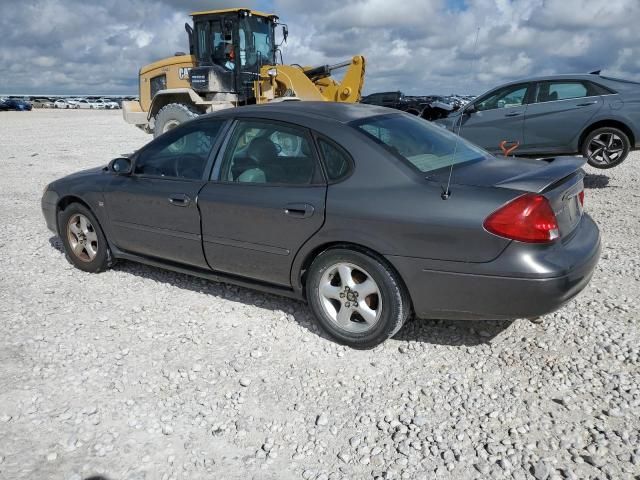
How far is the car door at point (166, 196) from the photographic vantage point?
13.3ft

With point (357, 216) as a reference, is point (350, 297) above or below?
below

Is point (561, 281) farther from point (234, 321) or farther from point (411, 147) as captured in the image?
point (234, 321)

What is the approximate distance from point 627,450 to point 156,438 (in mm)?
2240

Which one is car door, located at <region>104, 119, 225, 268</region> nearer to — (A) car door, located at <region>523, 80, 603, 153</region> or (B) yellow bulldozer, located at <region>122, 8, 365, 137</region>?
(A) car door, located at <region>523, 80, 603, 153</region>

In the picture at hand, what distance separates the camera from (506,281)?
292 cm

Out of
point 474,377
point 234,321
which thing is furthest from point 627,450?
point 234,321

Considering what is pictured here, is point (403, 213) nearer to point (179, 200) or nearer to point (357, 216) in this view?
point (357, 216)

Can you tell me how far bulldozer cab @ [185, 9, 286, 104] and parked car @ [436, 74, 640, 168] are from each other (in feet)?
18.2

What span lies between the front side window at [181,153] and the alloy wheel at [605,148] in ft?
21.9

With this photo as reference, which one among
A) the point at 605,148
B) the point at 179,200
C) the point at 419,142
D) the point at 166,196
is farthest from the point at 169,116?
the point at 419,142

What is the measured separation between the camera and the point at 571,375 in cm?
311

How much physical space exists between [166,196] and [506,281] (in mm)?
2589

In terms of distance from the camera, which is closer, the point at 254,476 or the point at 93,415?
the point at 254,476

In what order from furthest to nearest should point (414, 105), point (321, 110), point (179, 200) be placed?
point (414, 105) → point (179, 200) → point (321, 110)
